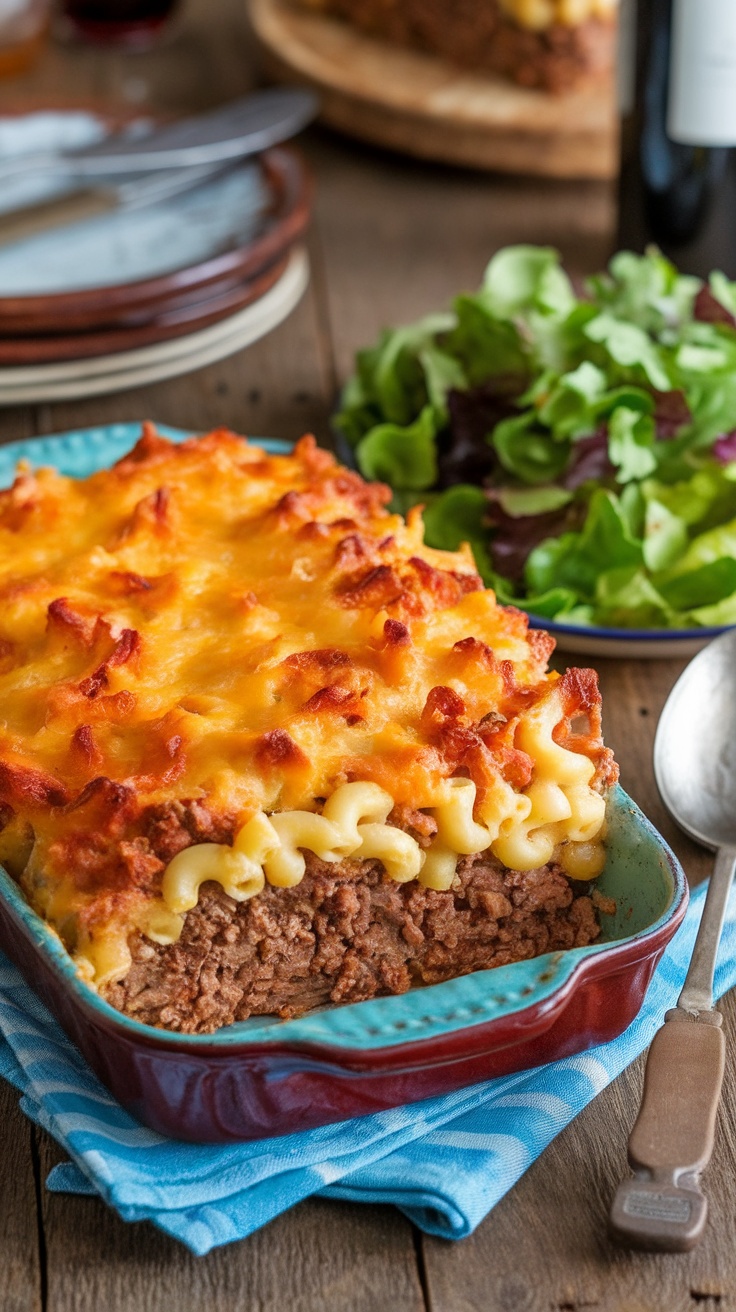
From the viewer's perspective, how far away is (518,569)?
109 inches

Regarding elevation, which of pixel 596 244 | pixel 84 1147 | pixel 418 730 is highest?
pixel 418 730

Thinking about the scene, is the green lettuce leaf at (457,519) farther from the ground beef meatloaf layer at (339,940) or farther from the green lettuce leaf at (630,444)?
the ground beef meatloaf layer at (339,940)

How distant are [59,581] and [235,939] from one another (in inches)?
24.0

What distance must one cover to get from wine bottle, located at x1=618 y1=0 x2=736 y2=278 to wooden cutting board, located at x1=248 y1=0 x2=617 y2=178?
0.69m

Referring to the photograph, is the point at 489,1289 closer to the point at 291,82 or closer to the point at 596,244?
the point at 596,244

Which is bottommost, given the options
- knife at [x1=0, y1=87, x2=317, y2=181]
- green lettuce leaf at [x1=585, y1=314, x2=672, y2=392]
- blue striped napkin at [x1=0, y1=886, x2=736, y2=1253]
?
blue striped napkin at [x1=0, y1=886, x2=736, y2=1253]

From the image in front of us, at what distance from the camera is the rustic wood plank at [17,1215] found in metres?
1.64

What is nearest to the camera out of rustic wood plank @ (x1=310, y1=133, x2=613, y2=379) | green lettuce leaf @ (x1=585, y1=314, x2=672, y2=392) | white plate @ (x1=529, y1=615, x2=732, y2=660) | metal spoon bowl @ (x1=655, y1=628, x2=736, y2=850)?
metal spoon bowl @ (x1=655, y1=628, x2=736, y2=850)

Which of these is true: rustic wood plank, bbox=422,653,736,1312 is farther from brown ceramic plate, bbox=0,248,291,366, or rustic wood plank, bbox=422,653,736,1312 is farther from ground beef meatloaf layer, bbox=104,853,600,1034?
brown ceramic plate, bbox=0,248,291,366

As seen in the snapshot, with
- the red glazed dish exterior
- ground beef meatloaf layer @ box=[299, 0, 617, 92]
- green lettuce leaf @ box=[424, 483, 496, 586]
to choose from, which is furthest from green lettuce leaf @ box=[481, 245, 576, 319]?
the red glazed dish exterior

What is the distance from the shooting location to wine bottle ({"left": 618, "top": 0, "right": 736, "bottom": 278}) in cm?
324

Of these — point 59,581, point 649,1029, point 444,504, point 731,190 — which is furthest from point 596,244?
point 649,1029

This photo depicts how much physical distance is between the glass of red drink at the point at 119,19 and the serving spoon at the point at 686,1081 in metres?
4.08

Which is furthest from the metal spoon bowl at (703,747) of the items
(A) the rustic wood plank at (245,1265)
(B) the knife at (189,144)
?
(B) the knife at (189,144)
